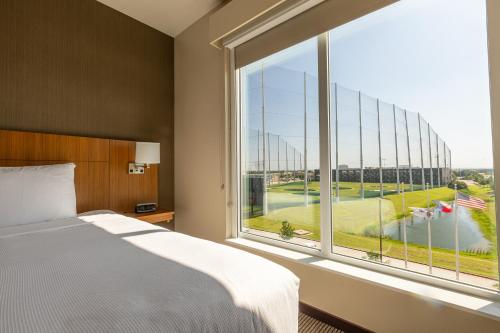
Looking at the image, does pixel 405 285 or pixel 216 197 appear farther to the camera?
pixel 216 197

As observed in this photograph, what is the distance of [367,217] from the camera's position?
179 centimetres

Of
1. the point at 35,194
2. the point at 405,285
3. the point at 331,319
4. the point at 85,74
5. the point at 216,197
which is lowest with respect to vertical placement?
the point at 331,319

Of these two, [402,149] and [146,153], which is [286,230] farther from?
[146,153]

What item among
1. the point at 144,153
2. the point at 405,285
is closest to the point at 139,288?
the point at 405,285

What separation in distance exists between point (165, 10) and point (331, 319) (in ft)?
10.9

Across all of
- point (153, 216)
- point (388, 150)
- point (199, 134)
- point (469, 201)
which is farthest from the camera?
point (199, 134)

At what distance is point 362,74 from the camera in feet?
5.91

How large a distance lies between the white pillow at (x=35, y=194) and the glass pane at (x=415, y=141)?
6.94 feet

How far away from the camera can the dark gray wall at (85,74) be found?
7.13 ft

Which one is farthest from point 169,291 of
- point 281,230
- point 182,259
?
point 281,230

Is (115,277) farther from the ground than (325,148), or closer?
closer

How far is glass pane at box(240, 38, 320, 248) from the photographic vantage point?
2082 mm

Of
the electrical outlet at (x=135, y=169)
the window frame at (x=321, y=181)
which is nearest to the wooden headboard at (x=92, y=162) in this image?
the electrical outlet at (x=135, y=169)

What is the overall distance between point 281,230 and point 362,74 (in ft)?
4.74
